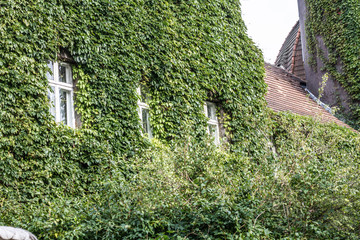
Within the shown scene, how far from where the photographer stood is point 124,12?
1039 cm

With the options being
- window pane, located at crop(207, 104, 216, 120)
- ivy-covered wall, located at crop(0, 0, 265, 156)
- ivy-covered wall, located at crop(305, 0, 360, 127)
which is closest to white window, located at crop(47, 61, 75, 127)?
ivy-covered wall, located at crop(0, 0, 265, 156)

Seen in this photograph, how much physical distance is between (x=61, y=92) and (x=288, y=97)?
9388 mm

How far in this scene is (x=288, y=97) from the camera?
16.3 m

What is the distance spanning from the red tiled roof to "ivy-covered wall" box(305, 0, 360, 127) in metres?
1.19

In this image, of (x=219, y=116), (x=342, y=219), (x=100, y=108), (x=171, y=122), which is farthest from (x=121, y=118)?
(x=342, y=219)

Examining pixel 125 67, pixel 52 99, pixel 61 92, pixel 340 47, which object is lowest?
pixel 52 99

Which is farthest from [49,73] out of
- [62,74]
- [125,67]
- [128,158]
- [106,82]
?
[128,158]

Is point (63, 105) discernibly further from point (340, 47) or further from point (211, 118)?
point (340, 47)

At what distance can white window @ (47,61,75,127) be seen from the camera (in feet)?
29.3

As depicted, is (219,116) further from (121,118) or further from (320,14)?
(320,14)

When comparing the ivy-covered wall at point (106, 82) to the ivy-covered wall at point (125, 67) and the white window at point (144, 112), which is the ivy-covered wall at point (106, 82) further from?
the white window at point (144, 112)

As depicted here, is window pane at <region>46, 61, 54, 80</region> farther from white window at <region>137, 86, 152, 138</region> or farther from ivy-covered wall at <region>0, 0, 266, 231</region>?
white window at <region>137, 86, 152, 138</region>

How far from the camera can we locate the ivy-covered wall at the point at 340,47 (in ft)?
56.6

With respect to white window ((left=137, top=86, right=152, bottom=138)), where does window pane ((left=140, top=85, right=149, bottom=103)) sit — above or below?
above
